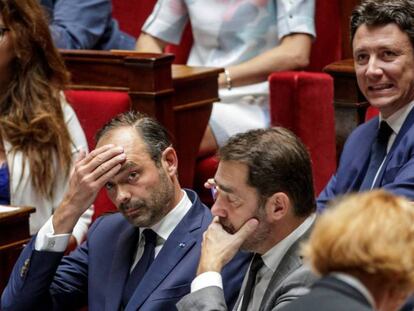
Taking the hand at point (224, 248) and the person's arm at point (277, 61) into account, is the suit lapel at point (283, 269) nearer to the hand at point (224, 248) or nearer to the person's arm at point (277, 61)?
the hand at point (224, 248)

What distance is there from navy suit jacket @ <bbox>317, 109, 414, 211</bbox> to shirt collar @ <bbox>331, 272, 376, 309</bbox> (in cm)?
68

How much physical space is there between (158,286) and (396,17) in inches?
21.1

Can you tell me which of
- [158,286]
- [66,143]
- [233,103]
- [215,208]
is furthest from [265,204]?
[233,103]

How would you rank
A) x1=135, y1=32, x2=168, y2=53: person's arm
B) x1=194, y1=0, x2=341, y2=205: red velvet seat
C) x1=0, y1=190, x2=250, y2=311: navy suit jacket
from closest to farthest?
x1=0, y1=190, x2=250, y2=311: navy suit jacket < x1=194, y1=0, x2=341, y2=205: red velvet seat < x1=135, y1=32, x2=168, y2=53: person's arm

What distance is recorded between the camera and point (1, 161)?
6.55 ft

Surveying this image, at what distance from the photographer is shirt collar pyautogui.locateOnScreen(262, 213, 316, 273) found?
1304mm

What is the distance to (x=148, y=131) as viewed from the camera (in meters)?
1.56

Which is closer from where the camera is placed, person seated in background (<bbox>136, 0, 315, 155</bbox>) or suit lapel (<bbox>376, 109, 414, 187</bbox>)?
suit lapel (<bbox>376, 109, 414, 187</bbox>)

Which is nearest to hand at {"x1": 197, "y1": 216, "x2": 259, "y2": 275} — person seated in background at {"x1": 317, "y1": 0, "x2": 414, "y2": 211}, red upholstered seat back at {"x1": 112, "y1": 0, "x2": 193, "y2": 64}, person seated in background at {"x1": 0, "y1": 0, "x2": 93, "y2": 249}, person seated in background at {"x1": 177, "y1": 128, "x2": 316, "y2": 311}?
person seated in background at {"x1": 177, "y1": 128, "x2": 316, "y2": 311}

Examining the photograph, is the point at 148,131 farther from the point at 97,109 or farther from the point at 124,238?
the point at 97,109

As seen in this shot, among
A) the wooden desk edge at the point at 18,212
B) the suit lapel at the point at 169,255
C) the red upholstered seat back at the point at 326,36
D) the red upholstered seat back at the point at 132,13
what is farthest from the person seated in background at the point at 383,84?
the red upholstered seat back at the point at 132,13

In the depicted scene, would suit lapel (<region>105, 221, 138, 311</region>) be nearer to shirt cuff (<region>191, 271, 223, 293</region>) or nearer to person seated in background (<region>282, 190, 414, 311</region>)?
shirt cuff (<region>191, 271, 223, 293</region>)

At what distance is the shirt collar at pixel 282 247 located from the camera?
4.28ft

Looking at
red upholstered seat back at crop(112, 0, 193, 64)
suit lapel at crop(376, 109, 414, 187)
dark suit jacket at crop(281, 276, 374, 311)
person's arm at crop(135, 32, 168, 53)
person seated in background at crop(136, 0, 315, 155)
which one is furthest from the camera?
red upholstered seat back at crop(112, 0, 193, 64)
